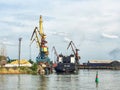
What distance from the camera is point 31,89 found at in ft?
251

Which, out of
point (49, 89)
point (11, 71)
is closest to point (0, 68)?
point (11, 71)

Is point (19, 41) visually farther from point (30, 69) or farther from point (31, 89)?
point (31, 89)

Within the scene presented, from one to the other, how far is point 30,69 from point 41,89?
10892cm

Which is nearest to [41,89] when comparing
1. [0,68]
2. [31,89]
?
[31,89]

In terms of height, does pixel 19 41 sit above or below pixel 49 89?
above

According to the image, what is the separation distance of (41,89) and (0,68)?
317 ft

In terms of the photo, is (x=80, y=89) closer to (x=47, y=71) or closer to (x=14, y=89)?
(x=14, y=89)

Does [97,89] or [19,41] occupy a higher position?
[19,41]

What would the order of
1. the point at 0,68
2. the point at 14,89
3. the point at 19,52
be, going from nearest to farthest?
the point at 14,89
the point at 0,68
the point at 19,52

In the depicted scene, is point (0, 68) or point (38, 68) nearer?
point (0, 68)

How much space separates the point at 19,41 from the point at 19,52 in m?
5.22

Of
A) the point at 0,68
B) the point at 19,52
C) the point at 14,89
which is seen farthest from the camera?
the point at 19,52

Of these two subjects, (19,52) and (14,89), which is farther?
(19,52)

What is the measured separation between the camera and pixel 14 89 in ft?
247
